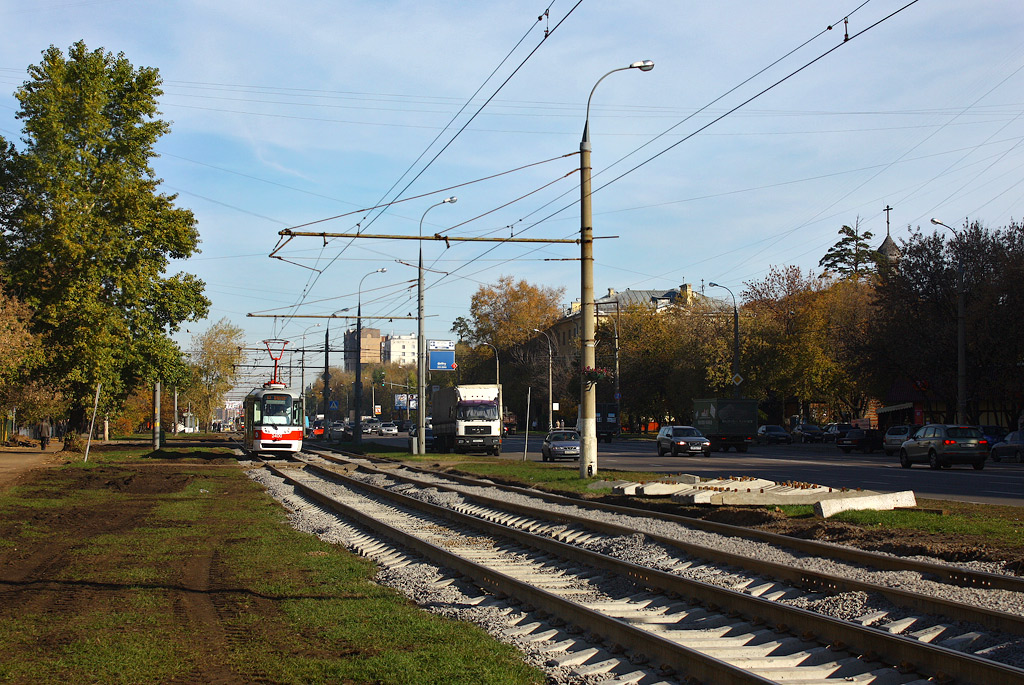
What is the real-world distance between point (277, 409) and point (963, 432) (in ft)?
94.7

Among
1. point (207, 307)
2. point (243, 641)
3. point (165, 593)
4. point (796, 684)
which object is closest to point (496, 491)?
point (165, 593)

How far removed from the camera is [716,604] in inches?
340

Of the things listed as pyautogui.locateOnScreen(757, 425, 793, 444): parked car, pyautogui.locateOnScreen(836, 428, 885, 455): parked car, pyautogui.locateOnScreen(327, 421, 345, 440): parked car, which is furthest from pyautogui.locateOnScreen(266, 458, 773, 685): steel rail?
pyautogui.locateOnScreen(327, 421, 345, 440): parked car

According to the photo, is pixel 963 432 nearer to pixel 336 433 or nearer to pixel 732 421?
pixel 732 421

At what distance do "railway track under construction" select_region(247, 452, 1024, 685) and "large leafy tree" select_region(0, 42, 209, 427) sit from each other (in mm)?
26422

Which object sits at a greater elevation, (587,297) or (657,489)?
(587,297)

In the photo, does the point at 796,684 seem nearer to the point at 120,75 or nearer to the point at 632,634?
the point at 632,634

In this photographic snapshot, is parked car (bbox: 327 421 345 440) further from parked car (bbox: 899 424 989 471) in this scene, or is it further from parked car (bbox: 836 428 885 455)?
parked car (bbox: 899 424 989 471)

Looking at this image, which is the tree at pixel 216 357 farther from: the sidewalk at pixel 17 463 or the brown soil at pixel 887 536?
the brown soil at pixel 887 536

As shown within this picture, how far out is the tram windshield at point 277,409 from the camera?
41750 mm

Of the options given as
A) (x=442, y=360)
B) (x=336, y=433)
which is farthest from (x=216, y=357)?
(x=442, y=360)

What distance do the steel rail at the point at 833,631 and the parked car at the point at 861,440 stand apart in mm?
43265

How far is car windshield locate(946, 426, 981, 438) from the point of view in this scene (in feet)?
103

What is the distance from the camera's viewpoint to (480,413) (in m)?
47.8
